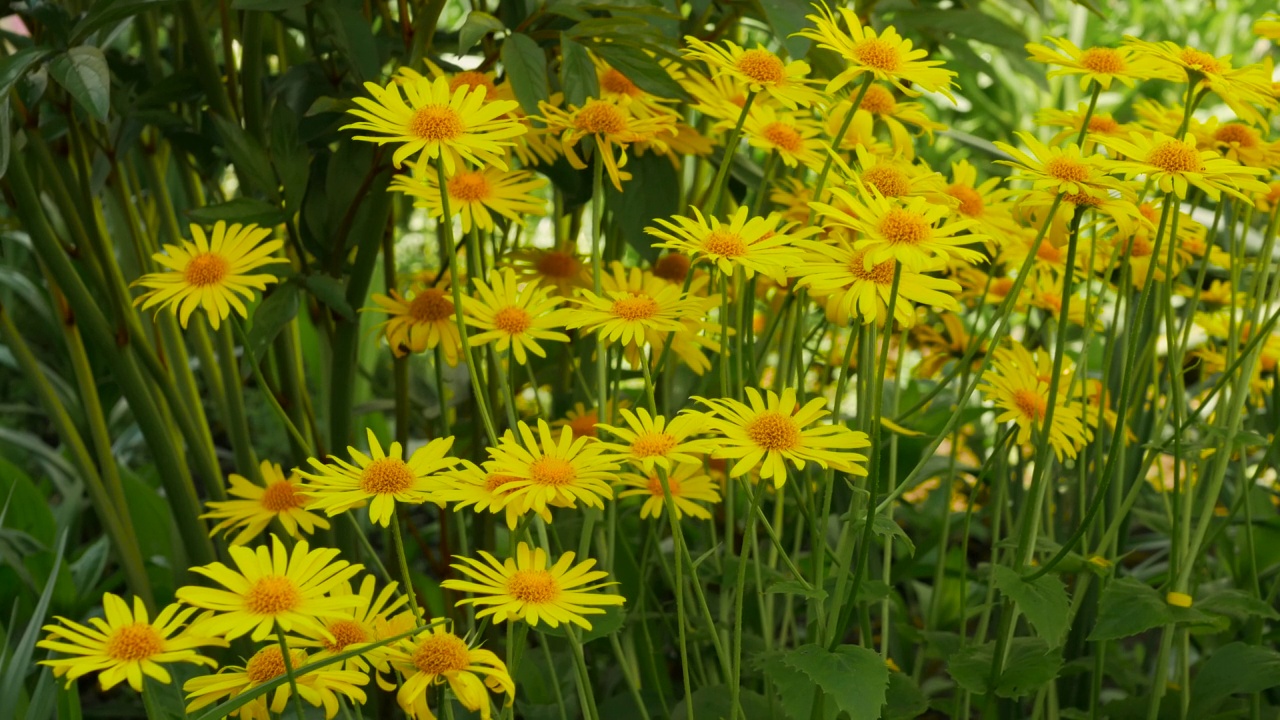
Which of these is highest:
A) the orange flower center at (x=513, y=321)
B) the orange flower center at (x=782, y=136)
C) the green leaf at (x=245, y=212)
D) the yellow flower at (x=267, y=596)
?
the orange flower center at (x=782, y=136)

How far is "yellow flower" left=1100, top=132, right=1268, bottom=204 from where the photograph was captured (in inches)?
21.8

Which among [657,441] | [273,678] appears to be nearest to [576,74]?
[657,441]

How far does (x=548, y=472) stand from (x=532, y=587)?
0.05 metres

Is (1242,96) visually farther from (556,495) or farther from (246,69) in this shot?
(246,69)

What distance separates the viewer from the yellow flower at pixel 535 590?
0.50 metres

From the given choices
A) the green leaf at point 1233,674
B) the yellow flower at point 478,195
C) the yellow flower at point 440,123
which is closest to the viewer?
the yellow flower at point 440,123

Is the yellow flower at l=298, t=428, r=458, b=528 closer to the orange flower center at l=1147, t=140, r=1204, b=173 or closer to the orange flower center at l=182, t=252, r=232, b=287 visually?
the orange flower center at l=182, t=252, r=232, b=287

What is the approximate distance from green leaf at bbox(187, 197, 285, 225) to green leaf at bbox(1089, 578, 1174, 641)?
1.76 ft

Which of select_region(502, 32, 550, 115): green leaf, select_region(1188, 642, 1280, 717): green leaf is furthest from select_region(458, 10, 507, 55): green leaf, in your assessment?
select_region(1188, 642, 1280, 717): green leaf

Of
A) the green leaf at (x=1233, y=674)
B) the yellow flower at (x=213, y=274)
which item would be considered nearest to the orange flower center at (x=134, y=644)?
the yellow flower at (x=213, y=274)

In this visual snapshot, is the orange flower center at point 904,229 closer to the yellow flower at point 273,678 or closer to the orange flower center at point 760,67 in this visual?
the orange flower center at point 760,67

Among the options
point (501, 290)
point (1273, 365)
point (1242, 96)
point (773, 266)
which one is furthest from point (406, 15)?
point (1273, 365)

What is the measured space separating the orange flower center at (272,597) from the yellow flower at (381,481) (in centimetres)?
6

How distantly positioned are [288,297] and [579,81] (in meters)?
0.23
